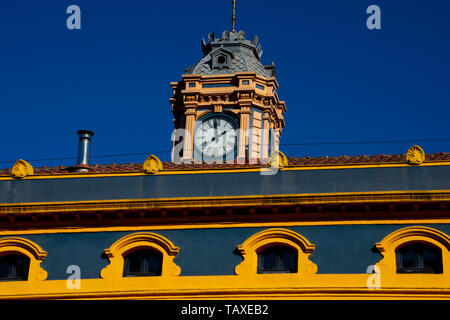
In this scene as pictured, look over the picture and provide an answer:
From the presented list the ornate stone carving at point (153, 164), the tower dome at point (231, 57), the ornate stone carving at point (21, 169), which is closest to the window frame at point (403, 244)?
the ornate stone carving at point (153, 164)

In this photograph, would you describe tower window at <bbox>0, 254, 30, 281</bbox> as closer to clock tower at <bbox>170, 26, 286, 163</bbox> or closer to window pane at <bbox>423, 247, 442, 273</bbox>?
window pane at <bbox>423, 247, 442, 273</bbox>

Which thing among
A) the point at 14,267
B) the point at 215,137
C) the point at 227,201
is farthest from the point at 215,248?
the point at 215,137

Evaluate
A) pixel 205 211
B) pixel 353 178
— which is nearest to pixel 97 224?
pixel 205 211

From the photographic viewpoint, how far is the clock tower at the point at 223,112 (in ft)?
152

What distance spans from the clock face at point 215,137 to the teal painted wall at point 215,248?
1602 cm

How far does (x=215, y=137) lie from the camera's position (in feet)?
154

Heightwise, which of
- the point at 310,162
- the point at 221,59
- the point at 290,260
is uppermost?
the point at 221,59

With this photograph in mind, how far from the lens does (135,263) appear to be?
30672 millimetres

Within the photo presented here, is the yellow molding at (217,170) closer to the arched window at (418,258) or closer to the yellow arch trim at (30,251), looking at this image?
the yellow arch trim at (30,251)

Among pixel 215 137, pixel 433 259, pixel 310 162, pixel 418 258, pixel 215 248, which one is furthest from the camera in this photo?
pixel 215 137

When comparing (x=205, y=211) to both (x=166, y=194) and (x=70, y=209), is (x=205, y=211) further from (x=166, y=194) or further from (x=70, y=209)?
(x=70, y=209)

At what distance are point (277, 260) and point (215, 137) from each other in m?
17.5

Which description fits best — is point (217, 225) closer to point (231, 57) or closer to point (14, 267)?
point (14, 267)

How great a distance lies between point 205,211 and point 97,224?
139 inches
